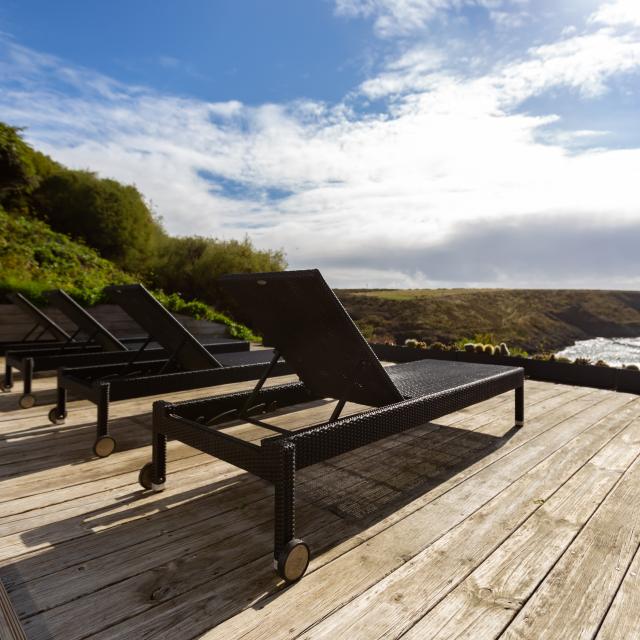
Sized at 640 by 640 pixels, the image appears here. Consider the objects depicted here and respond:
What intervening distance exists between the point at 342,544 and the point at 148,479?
1142 millimetres

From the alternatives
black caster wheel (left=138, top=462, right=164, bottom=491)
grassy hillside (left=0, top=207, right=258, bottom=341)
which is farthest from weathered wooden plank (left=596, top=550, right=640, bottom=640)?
grassy hillside (left=0, top=207, right=258, bottom=341)

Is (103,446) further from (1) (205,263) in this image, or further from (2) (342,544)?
(1) (205,263)

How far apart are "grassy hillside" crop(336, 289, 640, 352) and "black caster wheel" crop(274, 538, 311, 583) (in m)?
7.16

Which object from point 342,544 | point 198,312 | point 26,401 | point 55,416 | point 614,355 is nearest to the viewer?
point 342,544

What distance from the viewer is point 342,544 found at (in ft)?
6.06

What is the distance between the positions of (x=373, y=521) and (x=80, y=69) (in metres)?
7.46

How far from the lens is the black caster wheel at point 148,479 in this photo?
91.0 inches

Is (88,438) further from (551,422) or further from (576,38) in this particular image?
(576,38)

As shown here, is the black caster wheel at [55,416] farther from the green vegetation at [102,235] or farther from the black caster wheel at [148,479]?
the green vegetation at [102,235]

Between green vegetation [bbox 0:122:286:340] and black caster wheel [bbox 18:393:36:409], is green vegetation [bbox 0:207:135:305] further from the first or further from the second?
black caster wheel [bbox 18:393:36:409]

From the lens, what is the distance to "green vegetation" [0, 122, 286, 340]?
1180 cm

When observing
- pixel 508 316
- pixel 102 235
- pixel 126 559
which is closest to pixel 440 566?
pixel 126 559

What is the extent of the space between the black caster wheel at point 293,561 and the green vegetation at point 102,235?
10.7 metres

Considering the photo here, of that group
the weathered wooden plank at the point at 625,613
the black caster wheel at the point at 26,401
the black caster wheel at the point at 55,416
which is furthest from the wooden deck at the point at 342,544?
the black caster wheel at the point at 26,401
